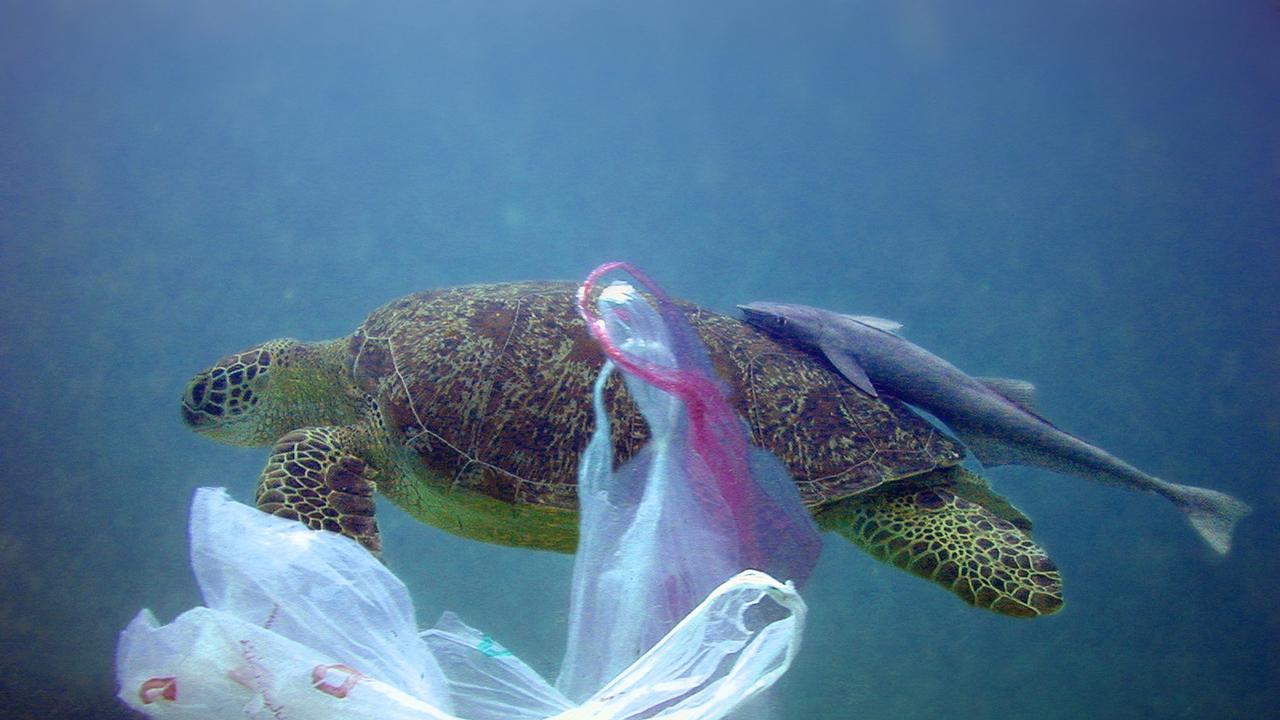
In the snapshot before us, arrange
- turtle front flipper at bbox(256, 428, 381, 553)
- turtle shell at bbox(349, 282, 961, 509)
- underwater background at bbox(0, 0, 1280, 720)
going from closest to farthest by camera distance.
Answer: turtle front flipper at bbox(256, 428, 381, 553)
turtle shell at bbox(349, 282, 961, 509)
underwater background at bbox(0, 0, 1280, 720)

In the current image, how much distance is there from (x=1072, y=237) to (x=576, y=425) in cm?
1110

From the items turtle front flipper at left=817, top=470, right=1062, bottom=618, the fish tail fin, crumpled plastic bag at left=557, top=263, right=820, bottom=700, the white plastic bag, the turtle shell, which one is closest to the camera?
the white plastic bag

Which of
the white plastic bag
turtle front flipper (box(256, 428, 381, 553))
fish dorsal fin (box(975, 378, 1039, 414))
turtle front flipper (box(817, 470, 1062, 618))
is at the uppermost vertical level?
fish dorsal fin (box(975, 378, 1039, 414))

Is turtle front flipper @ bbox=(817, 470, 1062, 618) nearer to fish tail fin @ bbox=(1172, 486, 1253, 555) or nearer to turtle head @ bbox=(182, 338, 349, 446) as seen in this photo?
fish tail fin @ bbox=(1172, 486, 1253, 555)

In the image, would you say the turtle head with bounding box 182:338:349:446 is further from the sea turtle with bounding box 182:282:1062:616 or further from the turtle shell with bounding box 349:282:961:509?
the turtle shell with bounding box 349:282:961:509

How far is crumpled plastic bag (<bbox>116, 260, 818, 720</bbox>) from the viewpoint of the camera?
1.15 m

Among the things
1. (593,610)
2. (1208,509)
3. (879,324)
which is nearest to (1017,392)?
(879,324)

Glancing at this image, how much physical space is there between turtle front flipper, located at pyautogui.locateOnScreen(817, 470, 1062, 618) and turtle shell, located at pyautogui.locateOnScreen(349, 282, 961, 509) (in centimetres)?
18

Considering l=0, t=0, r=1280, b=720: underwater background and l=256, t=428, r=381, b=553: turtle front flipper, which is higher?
l=0, t=0, r=1280, b=720: underwater background

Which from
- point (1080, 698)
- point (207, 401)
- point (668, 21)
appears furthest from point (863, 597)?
point (668, 21)

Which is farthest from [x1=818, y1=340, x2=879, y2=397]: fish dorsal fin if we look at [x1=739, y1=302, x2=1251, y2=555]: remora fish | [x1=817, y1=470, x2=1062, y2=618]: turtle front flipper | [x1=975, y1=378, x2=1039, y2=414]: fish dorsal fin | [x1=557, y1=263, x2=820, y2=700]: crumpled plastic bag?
[x1=557, y1=263, x2=820, y2=700]: crumpled plastic bag

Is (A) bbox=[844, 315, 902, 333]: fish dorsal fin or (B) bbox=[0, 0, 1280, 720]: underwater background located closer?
(A) bbox=[844, 315, 902, 333]: fish dorsal fin

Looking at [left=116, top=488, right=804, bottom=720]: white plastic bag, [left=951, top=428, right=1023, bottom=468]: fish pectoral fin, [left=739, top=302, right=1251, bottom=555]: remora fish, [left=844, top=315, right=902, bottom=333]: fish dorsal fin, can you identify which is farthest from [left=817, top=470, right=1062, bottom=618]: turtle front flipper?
[left=116, top=488, right=804, bottom=720]: white plastic bag

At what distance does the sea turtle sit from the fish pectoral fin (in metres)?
0.11
